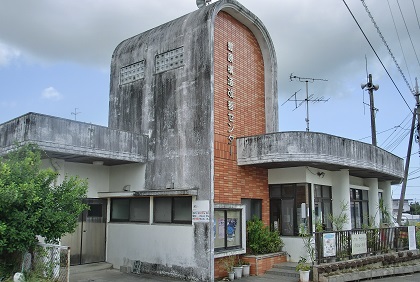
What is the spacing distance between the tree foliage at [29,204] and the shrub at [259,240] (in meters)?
6.53

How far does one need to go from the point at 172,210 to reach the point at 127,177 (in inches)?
96.0

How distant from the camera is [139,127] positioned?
15438 mm

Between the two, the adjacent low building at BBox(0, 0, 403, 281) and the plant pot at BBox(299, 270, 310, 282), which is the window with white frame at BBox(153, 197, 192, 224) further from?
the plant pot at BBox(299, 270, 310, 282)

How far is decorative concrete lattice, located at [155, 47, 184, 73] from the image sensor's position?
14.6 meters

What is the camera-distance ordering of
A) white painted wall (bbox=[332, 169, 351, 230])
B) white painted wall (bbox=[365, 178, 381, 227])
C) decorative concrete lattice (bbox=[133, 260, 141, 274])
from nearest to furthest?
1. decorative concrete lattice (bbox=[133, 260, 141, 274])
2. white painted wall (bbox=[332, 169, 351, 230])
3. white painted wall (bbox=[365, 178, 381, 227])

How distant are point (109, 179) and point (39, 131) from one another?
189 inches

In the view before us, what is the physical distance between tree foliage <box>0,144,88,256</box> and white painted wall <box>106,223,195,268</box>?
4.11m

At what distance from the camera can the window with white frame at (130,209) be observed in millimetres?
14930

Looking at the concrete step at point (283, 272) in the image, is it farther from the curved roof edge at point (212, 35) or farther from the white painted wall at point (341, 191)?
the curved roof edge at point (212, 35)

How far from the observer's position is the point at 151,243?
46.7 feet

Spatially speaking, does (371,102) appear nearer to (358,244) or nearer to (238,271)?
(358,244)

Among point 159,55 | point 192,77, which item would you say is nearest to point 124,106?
point 159,55

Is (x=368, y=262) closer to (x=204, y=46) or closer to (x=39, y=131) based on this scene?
(x=204, y=46)

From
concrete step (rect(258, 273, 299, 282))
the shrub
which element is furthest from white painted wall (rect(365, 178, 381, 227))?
concrete step (rect(258, 273, 299, 282))
